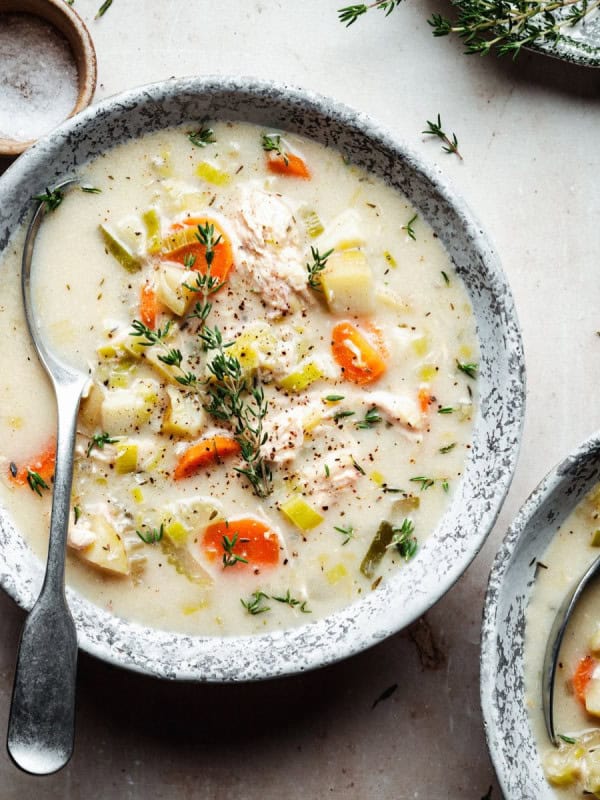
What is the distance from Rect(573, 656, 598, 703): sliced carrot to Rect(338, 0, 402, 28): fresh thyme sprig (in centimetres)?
195

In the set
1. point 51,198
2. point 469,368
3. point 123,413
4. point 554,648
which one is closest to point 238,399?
point 123,413

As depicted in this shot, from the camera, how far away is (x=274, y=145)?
9.26ft

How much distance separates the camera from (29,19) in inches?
118

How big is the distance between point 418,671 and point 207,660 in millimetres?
677

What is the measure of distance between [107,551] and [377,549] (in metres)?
0.74

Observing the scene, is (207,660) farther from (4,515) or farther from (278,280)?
(278,280)

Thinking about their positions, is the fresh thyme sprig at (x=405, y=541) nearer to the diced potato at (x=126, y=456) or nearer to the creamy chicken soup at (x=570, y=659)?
the creamy chicken soup at (x=570, y=659)

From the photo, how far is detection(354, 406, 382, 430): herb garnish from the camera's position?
2715mm

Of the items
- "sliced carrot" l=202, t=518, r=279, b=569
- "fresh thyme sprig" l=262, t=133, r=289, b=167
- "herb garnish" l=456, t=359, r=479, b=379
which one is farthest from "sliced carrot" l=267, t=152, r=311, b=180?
"sliced carrot" l=202, t=518, r=279, b=569

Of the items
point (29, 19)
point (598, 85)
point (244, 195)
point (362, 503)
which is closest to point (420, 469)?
point (362, 503)

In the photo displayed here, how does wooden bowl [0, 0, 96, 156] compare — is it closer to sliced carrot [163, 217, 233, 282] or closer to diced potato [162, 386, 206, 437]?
sliced carrot [163, 217, 233, 282]

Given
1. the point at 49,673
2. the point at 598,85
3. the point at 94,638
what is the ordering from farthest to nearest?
the point at 598,85 < the point at 94,638 < the point at 49,673

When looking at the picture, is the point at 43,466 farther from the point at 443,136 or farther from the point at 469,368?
the point at 443,136

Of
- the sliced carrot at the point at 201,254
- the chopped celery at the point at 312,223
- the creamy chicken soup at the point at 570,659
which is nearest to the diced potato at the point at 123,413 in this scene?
the sliced carrot at the point at 201,254
